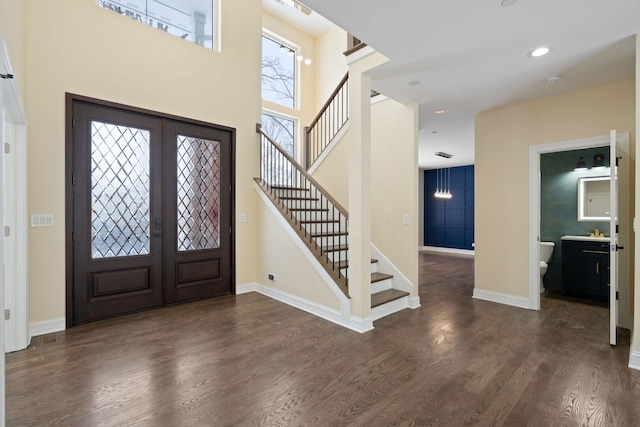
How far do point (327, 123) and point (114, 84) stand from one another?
3426 mm

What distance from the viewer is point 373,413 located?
6.51ft

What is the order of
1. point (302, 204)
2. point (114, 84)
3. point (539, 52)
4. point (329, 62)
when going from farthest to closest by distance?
point (329, 62)
point (302, 204)
point (114, 84)
point (539, 52)

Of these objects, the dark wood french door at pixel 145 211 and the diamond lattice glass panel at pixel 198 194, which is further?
the diamond lattice glass panel at pixel 198 194

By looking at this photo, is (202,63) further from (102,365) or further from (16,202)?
(102,365)

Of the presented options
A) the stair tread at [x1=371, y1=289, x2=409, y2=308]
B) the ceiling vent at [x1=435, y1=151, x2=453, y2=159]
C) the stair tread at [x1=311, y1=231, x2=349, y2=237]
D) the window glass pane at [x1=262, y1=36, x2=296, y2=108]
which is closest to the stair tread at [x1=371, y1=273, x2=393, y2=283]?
the stair tread at [x1=371, y1=289, x2=409, y2=308]

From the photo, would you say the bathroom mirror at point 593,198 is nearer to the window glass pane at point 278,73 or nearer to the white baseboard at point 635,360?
the white baseboard at point 635,360

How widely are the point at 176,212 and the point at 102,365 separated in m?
2.05

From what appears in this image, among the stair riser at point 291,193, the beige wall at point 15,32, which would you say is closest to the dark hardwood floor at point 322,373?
the stair riser at point 291,193

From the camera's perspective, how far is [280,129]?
7.25 m

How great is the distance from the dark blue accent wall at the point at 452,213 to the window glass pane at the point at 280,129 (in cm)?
532

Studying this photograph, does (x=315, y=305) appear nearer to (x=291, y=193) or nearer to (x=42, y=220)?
(x=291, y=193)

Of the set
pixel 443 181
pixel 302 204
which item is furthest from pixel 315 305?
pixel 443 181

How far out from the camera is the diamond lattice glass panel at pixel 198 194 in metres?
4.26

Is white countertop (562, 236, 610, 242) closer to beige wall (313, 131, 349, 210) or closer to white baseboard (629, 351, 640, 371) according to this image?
white baseboard (629, 351, 640, 371)
